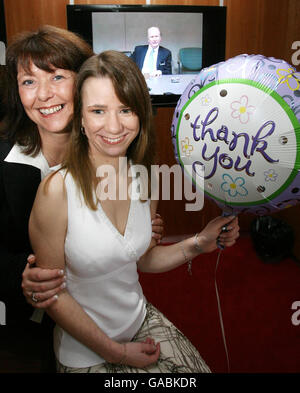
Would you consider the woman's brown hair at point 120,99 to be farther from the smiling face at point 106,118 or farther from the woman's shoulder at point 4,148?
the woman's shoulder at point 4,148

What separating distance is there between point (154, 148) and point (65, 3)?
6.52 feet

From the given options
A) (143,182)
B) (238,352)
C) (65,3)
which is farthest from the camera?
(65,3)

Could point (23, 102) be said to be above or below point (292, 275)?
above

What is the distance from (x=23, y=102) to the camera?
94 centimetres

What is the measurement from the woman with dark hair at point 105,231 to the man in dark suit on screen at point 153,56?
1.48 metres

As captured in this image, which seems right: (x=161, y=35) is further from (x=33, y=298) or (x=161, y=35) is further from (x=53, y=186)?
(x=33, y=298)

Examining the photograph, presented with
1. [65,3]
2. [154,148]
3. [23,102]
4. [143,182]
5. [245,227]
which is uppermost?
[65,3]

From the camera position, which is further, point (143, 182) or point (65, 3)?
point (65, 3)

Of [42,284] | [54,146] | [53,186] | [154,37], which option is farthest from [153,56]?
A: [42,284]

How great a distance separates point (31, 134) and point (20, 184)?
0.13m

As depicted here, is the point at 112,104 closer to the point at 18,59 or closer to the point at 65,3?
the point at 18,59

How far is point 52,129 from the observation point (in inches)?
38.2
